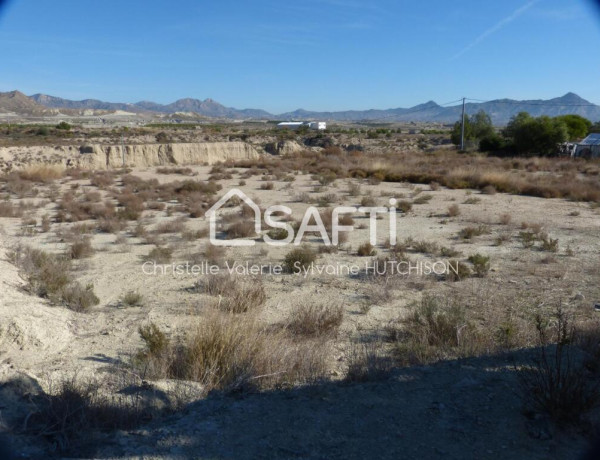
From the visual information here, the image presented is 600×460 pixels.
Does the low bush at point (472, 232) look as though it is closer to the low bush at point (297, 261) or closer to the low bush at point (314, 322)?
the low bush at point (297, 261)

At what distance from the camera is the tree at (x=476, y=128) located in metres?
61.9

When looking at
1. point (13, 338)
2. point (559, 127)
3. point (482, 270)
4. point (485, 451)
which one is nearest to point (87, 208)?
point (13, 338)

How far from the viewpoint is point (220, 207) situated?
21.8 metres

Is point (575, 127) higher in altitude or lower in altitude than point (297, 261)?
higher

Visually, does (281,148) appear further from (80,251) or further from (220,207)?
(80,251)

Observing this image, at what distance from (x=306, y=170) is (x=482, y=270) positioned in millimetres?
27257

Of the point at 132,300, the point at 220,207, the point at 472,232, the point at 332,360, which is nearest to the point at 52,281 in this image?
the point at 132,300

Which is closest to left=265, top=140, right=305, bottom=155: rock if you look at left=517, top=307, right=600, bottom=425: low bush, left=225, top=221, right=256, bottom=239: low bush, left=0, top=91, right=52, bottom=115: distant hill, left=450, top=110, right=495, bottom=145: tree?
left=450, top=110, right=495, bottom=145: tree

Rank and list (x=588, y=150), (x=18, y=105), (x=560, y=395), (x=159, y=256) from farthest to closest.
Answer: (x=18, y=105) → (x=588, y=150) → (x=159, y=256) → (x=560, y=395)

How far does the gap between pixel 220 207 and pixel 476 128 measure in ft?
164

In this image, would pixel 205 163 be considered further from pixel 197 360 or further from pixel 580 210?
pixel 197 360

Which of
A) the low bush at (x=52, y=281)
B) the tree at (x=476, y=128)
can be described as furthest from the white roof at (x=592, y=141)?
the low bush at (x=52, y=281)

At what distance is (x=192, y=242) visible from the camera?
15031 mm

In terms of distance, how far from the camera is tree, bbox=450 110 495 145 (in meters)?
61.9
